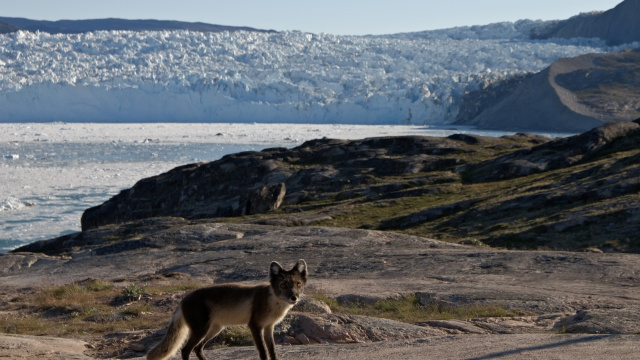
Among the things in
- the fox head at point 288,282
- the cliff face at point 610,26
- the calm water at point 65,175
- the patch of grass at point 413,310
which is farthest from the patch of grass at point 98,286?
the cliff face at point 610,26

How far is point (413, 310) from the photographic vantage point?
38.8ft

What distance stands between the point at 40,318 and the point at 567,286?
9500 millimetres

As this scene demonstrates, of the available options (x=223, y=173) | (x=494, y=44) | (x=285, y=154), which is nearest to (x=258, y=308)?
(x=223, y=173)

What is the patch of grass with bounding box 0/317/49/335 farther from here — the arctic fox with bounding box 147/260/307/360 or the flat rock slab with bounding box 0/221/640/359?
the arctic fox with bounding box 147/260/307/360

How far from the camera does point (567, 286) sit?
44.1 ft

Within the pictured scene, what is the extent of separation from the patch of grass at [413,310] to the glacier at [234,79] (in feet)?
350

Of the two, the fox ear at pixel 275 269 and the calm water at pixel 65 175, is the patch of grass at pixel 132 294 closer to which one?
the fox ear at pixel 275 269

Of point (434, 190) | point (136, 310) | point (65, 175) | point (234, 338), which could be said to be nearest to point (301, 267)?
point (234, 338)

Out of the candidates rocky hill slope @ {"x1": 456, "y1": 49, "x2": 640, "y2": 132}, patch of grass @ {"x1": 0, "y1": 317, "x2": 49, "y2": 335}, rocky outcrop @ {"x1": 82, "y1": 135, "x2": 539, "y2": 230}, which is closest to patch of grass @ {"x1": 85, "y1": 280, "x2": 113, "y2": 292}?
patch of grass @ {"x1": 0, "y1": 317, "x2": 49, "y2": 335}

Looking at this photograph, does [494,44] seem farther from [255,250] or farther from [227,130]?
[255,250]

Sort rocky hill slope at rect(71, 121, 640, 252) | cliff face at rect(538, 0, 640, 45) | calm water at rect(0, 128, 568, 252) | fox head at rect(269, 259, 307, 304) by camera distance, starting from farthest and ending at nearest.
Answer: cliff face at rect(538, 0, 640, 45)
calm water at rect(0, 128, 568, 252)
rocky hill slope at rect(71, 121, 640, 252)
fox head at rect(269, 259, 307, 304)

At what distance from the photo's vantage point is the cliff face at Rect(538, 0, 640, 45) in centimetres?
17162

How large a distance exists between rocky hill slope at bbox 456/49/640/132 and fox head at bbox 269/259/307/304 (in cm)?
10362

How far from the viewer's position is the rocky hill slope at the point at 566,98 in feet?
350
